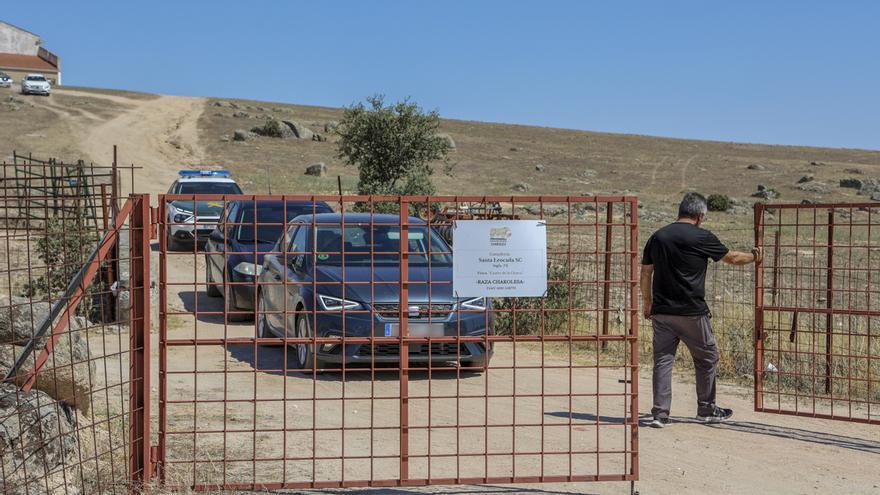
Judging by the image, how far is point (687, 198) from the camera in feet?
28.6

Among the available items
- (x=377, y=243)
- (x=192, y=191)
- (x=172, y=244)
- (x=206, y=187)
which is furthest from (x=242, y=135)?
(x=377, y=243)

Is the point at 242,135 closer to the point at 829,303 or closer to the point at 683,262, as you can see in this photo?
the point at 829,303

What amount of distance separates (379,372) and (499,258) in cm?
454

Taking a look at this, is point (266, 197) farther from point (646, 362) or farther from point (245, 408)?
point (646, 362)

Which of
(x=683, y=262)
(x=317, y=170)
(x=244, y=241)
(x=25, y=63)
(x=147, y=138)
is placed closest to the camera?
(x=683, y=262)

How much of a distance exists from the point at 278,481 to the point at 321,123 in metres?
77.0

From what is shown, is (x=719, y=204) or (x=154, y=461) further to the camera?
(x=719, y=204)

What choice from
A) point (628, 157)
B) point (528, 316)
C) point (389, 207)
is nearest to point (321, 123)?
point (628, 157)

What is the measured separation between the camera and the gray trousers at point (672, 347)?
8461 millimetres

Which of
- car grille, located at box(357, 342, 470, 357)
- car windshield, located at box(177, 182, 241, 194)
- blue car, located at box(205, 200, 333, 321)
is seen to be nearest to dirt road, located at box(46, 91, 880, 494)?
car grille, located at box(357, 342, 470, 357)

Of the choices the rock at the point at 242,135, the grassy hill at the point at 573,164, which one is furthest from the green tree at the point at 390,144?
the rock at the point at 242,135

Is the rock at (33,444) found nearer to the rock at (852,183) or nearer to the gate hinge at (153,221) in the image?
the gate hinge at (153,221)

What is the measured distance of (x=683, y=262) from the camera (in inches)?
329

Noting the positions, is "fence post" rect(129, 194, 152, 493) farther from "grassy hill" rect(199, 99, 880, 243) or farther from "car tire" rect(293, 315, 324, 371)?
"grassy hill" rect(199, 99, 880, 243)
